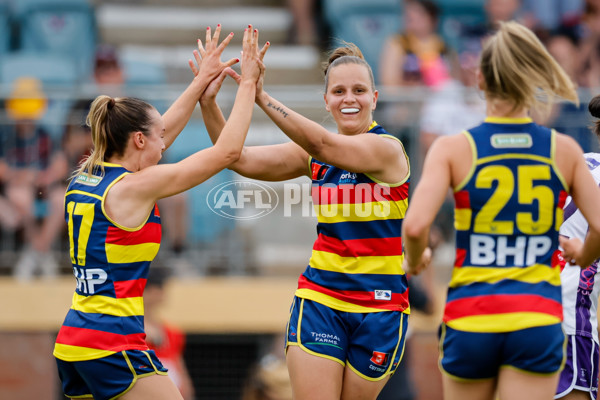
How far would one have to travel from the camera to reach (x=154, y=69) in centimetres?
1038

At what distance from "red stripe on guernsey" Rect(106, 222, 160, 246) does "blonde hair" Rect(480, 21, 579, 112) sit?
172 cm

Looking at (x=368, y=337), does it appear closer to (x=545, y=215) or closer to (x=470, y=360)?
(x=470, y=360)

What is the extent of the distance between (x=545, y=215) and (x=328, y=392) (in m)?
1.40

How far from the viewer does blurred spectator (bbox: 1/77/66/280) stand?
313 inches

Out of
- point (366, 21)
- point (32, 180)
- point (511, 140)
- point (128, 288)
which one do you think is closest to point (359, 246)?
point (511, 140)

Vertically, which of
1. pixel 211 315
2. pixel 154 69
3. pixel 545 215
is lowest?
pixel 211 315

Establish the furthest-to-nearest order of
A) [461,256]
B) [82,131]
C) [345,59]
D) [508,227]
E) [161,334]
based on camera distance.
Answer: [82,131]
[161,334]
[345,59]
[461,256]
[508,227]

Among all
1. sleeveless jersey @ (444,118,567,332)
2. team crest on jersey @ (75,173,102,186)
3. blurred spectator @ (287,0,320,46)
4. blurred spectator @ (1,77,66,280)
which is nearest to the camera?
sleeveless jersey @ (444,118,567,332)

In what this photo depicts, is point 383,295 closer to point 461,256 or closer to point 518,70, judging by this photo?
point 461,256

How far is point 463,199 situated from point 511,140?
32cm

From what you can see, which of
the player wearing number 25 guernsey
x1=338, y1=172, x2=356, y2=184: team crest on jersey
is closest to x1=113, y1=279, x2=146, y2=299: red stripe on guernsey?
x1=338, y1=172, x2=356, y2=184: team crest on jersey

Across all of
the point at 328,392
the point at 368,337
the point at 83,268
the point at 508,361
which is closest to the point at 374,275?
the point at 368,337

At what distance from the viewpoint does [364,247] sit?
4273mm

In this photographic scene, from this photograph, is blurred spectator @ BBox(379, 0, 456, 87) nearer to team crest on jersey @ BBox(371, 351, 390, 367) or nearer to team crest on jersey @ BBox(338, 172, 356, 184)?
team crest on jersey @ BBox(338, 172, 356, 184)
